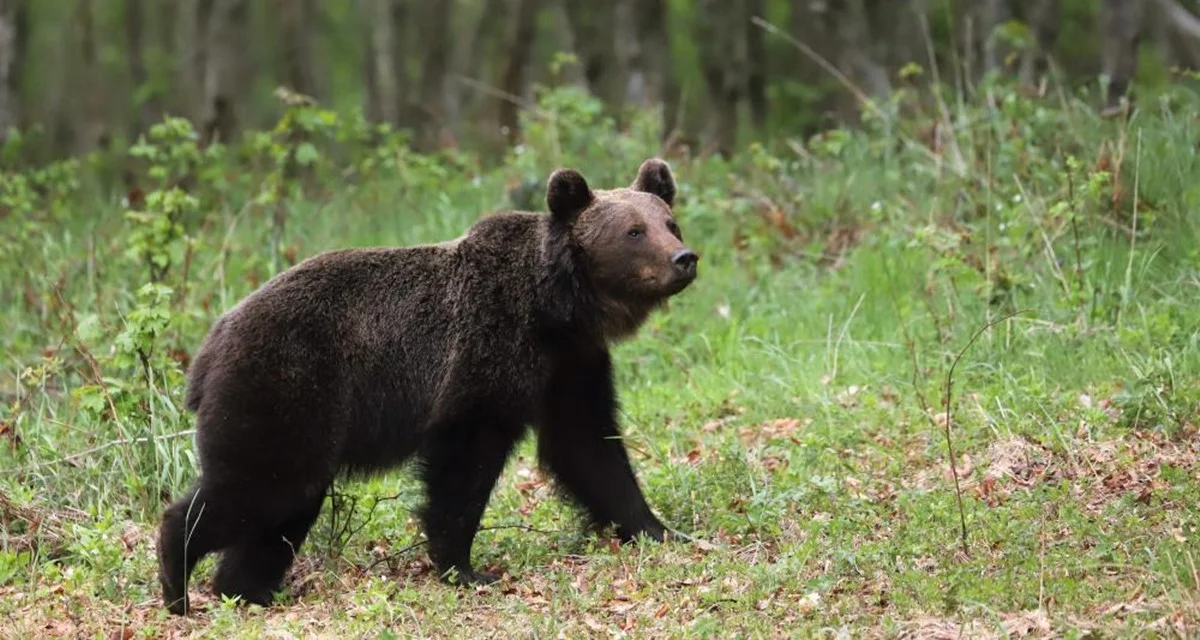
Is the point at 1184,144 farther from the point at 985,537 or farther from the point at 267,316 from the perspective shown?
the point at 267,316

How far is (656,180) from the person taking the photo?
7891 millimetres

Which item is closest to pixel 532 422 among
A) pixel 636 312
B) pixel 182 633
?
pixel 636 312

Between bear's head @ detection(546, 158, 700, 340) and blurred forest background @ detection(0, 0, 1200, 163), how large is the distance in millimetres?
5246

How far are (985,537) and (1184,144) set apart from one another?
509 cm

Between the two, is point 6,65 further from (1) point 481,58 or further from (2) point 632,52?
(1) point 481,58

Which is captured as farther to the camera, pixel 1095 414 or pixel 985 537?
pixel 1095 414

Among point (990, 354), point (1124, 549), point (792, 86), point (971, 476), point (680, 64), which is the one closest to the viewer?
point (1124, 549)

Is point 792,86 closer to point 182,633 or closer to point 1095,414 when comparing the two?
point 1095,414

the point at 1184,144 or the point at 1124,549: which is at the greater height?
the point at 1184,144

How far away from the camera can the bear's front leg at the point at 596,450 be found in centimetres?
764

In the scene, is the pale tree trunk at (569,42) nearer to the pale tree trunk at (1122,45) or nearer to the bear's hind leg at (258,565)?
the pale tree trunk at (1122,45)

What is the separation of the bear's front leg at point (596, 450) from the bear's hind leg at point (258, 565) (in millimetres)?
1227

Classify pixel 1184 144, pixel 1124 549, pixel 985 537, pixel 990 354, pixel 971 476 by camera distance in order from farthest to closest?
pixel 1184 144 < pixel 990 354 < pixel 971 476 < pixel 985 537 < pixel 1124 549

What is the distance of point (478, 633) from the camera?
639cm
